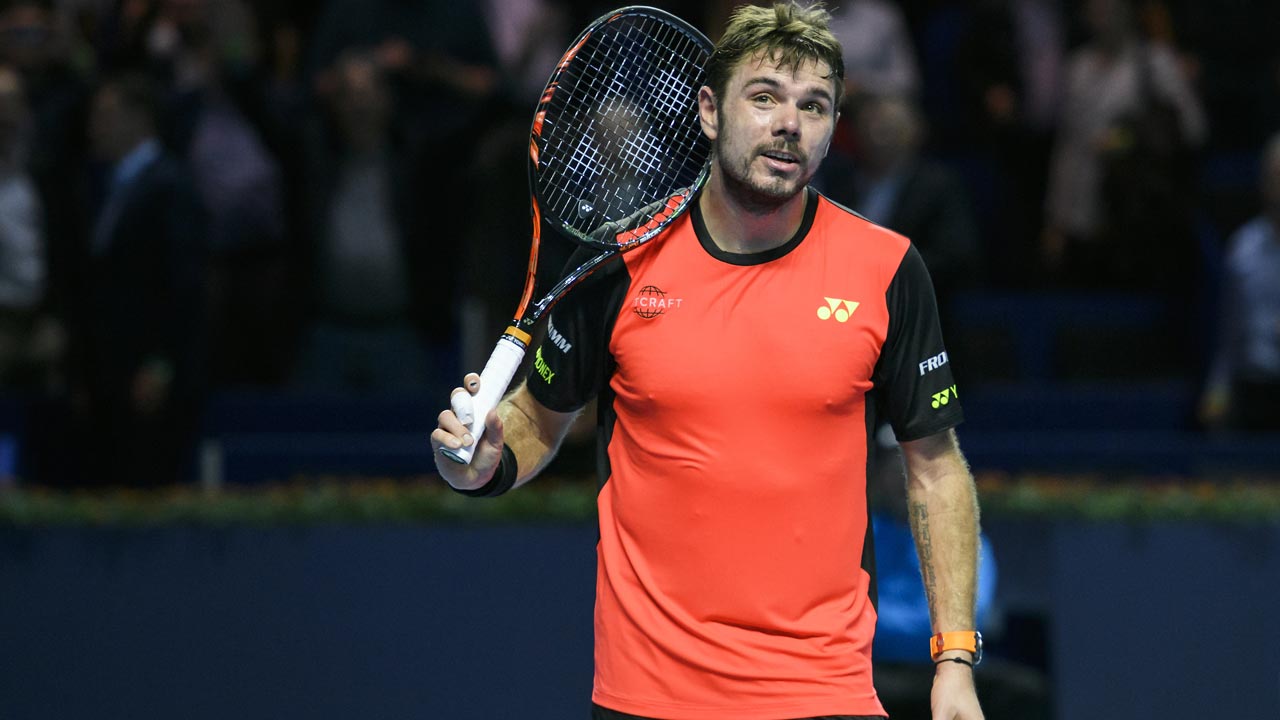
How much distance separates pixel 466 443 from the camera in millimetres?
3410

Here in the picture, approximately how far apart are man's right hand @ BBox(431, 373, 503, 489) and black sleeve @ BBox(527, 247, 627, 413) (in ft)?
0.56

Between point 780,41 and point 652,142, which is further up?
point 780,41

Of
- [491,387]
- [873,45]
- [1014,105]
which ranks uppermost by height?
[873,45]

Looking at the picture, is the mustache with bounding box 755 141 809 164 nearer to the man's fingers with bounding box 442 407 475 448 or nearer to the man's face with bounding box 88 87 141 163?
the man's fingers with bounding box 442 407 475 448

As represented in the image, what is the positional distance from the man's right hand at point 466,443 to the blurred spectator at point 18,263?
19.0 ft

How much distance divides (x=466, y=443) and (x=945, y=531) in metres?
0.98

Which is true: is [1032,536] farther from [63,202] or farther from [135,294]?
[63,202]

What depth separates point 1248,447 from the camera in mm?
7719

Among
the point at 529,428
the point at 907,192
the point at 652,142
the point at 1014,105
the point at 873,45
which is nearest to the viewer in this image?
the point at 529,428

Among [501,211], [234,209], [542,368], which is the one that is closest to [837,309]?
[542,368]

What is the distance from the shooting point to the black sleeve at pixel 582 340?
12.0 ft

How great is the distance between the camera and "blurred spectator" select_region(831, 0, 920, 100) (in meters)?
9.19

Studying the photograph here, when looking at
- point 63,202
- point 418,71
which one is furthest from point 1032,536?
point 63,202

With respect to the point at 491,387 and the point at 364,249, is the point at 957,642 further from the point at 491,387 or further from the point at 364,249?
the point at 364,249
